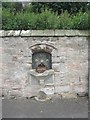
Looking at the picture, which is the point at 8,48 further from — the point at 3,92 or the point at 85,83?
the point at 85,83

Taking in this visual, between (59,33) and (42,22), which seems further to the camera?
(42,22)

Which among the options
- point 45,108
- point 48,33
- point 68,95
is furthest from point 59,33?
point 45,108

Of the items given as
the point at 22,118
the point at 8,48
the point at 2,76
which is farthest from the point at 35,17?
the point at 22,118

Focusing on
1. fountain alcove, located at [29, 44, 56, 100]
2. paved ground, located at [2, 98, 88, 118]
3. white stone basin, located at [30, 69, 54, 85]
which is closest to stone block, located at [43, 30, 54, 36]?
fountain alcove, located at [29, 44, 56, 100]

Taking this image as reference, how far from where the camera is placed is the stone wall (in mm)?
9672

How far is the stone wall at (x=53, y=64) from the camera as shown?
381 inches

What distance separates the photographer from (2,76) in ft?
31.8

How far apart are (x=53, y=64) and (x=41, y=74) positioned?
0.46 metres

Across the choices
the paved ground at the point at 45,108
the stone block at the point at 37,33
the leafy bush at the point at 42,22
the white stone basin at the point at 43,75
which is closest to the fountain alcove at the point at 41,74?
the white stone basin at the point at 43,75

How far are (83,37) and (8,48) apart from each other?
2222 mm

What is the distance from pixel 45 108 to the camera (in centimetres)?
862

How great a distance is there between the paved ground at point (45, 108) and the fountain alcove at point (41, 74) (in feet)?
1.40

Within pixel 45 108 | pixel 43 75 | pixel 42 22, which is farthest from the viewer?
pixel 42 22

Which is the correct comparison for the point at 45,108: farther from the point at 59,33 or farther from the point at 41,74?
the point at 59,33
